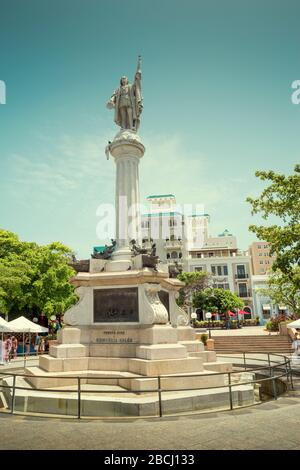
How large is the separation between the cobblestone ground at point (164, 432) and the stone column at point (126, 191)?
6.77 metres

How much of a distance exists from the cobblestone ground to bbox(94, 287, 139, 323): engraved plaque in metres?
4.76

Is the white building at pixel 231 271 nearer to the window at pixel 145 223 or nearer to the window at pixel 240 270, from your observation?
the window at pixel 240 270

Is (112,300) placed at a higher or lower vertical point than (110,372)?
higher

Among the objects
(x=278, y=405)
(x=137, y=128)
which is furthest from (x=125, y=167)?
(x=278, y=405)

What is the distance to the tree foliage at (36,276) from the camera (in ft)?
101

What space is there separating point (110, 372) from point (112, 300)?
241 cm

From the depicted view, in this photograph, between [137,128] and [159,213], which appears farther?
[159,213]

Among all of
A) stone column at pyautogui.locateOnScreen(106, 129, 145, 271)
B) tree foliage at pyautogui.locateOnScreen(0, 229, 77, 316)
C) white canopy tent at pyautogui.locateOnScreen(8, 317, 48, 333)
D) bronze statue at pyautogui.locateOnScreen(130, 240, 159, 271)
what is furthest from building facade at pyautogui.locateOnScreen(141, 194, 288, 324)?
bronze statue at pyautogui.locateOnScreen(130, 240, 159, 271)

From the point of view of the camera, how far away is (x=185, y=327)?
12859 millimetres

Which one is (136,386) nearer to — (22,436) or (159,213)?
(22,436)

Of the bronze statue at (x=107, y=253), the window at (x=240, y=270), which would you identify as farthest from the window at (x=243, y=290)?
the bronze statue at (x=107, y=253)

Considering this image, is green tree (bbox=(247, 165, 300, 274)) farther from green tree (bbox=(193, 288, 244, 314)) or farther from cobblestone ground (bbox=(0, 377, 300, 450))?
green tree (bbox=(193, 288, 244, 314))

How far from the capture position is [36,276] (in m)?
33.7
